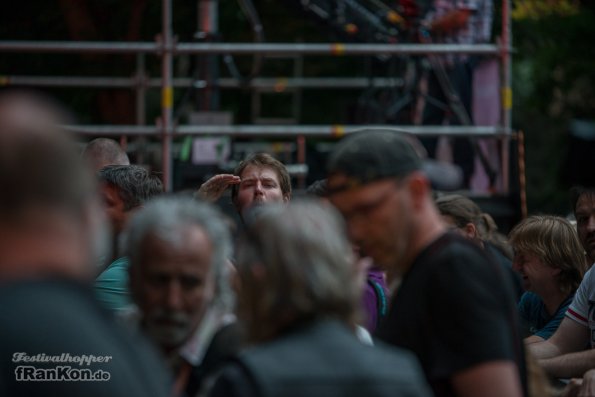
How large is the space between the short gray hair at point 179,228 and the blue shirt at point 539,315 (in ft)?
10.6

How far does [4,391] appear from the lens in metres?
2.50

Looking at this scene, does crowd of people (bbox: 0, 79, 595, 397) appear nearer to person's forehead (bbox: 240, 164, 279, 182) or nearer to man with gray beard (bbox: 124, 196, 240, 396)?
man with gray beard (bbox: 124, 196, 240, 396)

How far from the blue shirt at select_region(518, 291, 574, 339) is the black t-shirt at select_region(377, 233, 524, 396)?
9.21ft

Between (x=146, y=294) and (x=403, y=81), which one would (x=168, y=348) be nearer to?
(x=146, y=294)

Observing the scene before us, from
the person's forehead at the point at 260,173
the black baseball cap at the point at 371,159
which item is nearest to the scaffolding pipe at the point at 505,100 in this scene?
the person's forehead at the point at 260,173

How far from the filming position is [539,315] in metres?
6.78

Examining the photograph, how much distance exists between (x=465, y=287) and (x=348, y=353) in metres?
0.62

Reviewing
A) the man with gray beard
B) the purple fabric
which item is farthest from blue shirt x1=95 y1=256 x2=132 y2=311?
the man with gray beard

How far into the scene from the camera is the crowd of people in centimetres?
249

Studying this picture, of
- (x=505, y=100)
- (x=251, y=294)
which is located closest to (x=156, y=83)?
(x=505, y=100)

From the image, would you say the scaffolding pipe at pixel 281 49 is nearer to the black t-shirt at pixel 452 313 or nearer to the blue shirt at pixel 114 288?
the blue shirt at pixel 114 288

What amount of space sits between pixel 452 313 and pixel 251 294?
0.65 m

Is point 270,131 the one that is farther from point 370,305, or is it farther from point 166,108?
point 370,305

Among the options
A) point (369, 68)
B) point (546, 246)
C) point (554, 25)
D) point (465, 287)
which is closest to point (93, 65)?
point (369, 68)
